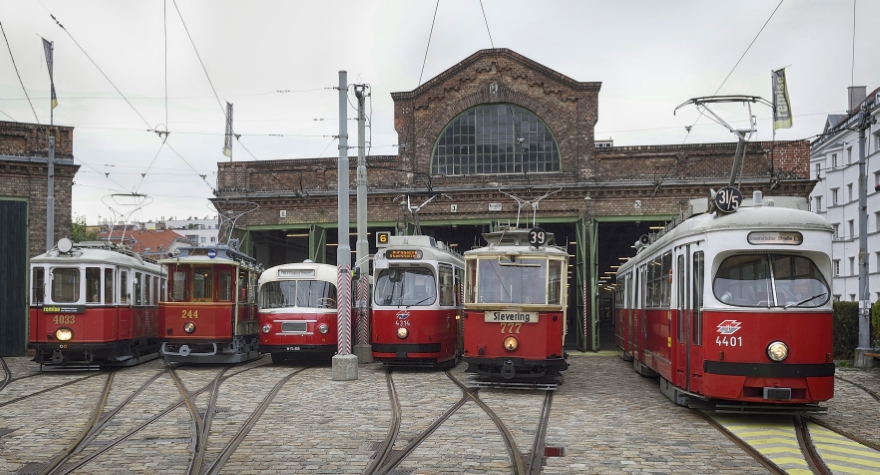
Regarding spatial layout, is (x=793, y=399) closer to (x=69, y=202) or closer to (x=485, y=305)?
(x=485, y=305)

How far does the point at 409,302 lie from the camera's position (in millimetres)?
17766

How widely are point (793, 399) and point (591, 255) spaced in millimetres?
17452

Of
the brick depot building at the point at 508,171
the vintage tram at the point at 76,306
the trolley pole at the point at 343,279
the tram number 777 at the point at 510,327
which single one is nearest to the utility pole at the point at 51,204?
the vintage tram at the point at 76,306

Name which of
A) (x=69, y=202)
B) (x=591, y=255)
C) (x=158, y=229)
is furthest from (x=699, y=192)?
(x=158, y=229)

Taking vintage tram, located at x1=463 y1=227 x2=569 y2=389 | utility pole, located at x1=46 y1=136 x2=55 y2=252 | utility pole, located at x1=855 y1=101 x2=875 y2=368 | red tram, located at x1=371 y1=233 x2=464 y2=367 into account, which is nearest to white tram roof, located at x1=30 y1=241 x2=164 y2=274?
utility pole, located at x1=46 y1=136 x2=55 y2=252

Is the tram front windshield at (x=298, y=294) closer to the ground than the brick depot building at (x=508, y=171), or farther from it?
closer to the ground

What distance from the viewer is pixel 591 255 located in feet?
91.5

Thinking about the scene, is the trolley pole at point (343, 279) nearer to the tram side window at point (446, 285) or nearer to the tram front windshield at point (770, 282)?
the tram side window at point (446, 285)

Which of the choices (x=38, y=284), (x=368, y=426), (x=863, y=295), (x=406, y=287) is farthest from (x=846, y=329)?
(x=38, y=284)

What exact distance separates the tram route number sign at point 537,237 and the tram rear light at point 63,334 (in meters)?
10.1

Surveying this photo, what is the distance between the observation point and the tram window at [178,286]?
19.2 m

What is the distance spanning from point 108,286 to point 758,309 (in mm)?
13557

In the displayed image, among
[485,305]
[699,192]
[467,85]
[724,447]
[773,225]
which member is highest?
[467,85]

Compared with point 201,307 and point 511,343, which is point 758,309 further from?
point 201,307
